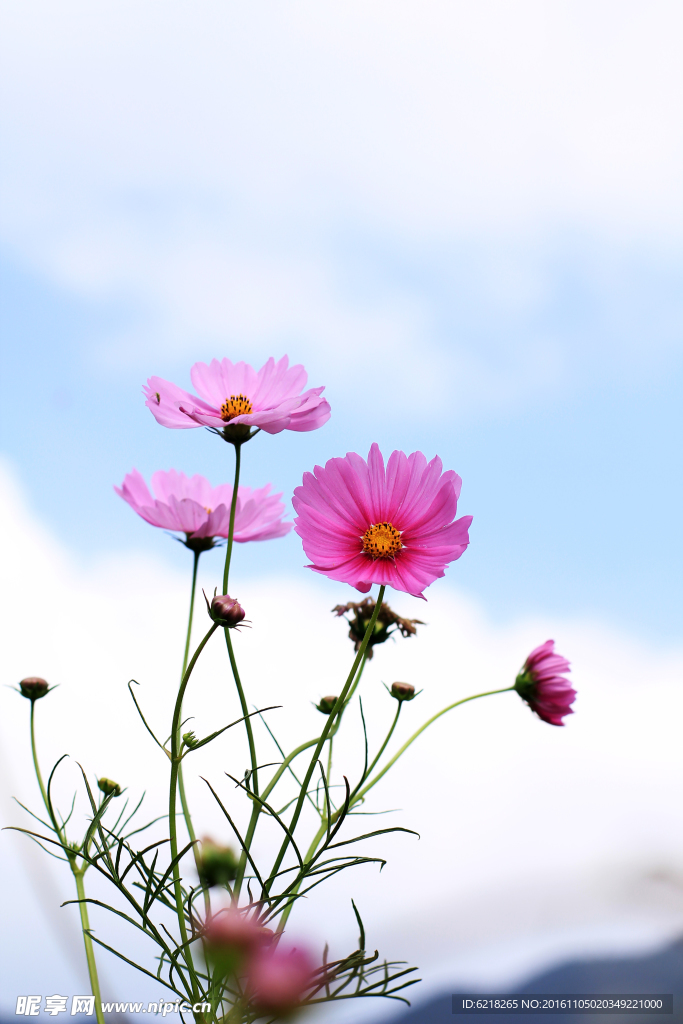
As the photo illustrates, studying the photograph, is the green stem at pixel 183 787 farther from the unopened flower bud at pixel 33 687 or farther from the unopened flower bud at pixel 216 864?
the unopened flower bud at pixel 33 687

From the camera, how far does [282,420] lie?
0.52 meters

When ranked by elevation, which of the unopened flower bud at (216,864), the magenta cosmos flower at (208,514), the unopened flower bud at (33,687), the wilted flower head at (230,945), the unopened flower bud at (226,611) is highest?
the magenta cosmos flower at (208,514)

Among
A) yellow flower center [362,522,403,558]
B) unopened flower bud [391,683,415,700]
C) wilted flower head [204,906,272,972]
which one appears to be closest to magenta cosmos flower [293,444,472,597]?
yellow flower center [362,522,403,558]

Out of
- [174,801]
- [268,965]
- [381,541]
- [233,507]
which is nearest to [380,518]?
[381,541]

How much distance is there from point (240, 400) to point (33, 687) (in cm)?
29

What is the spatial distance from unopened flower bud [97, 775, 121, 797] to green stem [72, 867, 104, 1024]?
0.07 metres

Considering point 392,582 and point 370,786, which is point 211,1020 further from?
point 392,582

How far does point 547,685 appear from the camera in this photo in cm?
49

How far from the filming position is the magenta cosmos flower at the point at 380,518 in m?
0.51

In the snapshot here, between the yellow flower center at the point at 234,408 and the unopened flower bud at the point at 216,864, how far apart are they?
28cm

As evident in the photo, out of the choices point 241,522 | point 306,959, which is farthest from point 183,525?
point 306,959

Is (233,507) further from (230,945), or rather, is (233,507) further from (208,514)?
(230,945)

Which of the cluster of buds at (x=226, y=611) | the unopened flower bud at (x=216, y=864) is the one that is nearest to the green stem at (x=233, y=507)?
the cluster of buds at (x=226, y=611)

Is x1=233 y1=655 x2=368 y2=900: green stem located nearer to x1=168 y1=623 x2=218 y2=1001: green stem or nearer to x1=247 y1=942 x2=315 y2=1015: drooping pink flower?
x1=168 y1=623 x2=218 y2=1001: green stem
